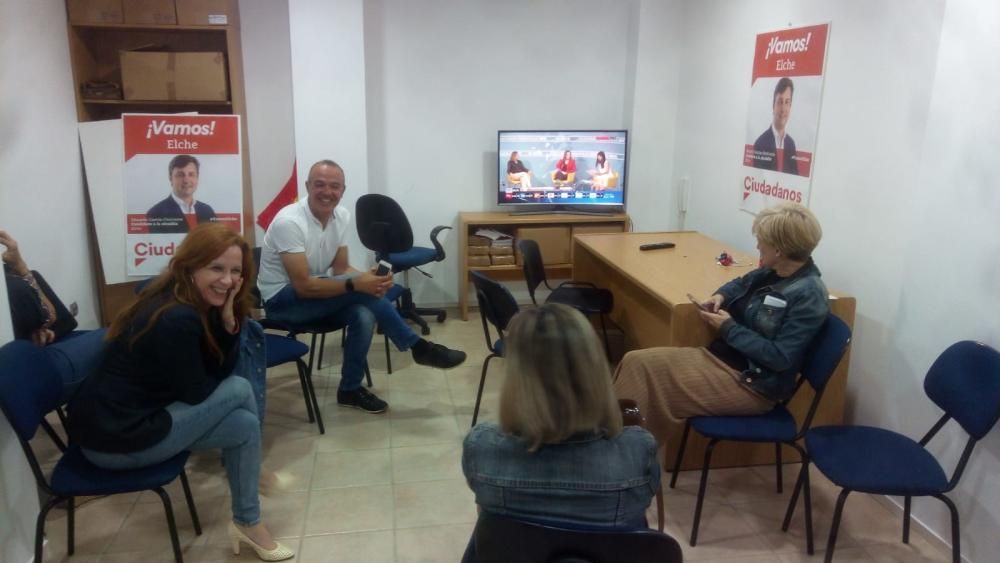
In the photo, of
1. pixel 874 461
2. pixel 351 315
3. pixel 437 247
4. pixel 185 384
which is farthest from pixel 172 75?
pixel 874 461

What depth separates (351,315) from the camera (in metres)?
3.33

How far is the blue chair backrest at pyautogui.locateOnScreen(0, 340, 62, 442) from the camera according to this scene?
6.31 feet

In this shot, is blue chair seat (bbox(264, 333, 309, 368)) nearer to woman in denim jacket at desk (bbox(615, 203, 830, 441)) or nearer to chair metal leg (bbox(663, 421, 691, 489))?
woman in denim jacket at desk (bbox(615, 203, 830, 441))

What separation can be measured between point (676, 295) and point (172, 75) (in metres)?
3.36

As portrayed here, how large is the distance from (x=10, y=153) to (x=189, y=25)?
1.43 metres

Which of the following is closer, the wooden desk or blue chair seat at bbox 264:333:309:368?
the wooden desk

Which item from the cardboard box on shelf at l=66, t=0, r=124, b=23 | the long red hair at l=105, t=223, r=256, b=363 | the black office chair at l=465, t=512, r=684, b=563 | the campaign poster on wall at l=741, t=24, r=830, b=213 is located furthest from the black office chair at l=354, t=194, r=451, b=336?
the black office chair at l=465, t=512, r=684, b=563

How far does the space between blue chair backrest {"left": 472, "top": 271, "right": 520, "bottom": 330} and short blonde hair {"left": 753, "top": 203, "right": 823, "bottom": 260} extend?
998 mm

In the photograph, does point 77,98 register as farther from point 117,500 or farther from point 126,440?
point 126,440

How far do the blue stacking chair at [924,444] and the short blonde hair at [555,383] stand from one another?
1169mm

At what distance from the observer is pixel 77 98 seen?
4.18 meters

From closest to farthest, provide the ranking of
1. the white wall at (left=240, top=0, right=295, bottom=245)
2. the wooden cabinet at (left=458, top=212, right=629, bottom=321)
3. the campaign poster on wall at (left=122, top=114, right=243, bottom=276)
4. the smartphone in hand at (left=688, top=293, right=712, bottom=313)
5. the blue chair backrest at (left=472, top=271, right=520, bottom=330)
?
the smartphone in hand at (left=688, top=293, right=712, bottom=313) < the blue chair backrest at (left=472, top=271, right=520, bottom=330) < the campaign poster on wall at (left=122, top=114, right=243, bottom=276) < the white wall at (left=240, top=0, right=295, bottom=245) < the wooden cabinet at (left=458, top=212, right=629, bottom=321)

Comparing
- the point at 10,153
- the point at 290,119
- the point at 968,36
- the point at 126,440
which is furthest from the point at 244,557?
the point at 290,119

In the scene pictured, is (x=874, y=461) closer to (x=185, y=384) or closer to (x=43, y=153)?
(x=185, y=384)
